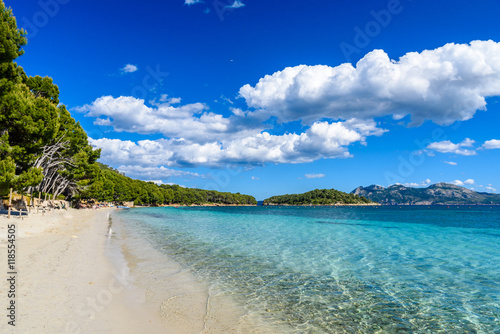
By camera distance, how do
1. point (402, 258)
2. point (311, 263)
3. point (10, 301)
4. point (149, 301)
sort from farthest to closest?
point (402, 258), point (311, 263), point (149, 301), point (10, 301)

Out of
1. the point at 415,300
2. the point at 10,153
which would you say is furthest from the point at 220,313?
the point at 10,153

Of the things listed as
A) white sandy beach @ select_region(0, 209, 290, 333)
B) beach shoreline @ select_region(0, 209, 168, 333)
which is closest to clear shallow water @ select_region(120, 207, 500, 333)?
white sandy beach @ select_region(0, 209, 290, 333)

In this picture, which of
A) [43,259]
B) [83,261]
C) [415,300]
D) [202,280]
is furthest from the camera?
[83,261]

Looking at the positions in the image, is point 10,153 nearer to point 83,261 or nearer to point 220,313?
point 83,261

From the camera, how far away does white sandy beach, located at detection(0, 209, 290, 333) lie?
261 inches

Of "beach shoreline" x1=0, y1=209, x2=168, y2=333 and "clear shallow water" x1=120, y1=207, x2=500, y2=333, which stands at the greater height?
"beach shoreline" x1=0, y1=209, x2=168, y2=333

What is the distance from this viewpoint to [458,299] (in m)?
10.2

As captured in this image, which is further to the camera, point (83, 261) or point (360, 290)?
point (83, 261)

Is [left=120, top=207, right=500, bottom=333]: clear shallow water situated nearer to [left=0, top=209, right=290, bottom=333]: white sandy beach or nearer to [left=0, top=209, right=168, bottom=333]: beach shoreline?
[left=0, top=209, right=290, bottom=333]: white sandy beach

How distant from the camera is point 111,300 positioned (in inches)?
335

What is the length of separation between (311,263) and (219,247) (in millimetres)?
7752

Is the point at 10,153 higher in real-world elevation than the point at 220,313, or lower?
higher

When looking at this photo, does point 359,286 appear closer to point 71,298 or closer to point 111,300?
point 111,300

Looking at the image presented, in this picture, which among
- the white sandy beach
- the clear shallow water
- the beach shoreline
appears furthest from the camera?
the clear shallow water
